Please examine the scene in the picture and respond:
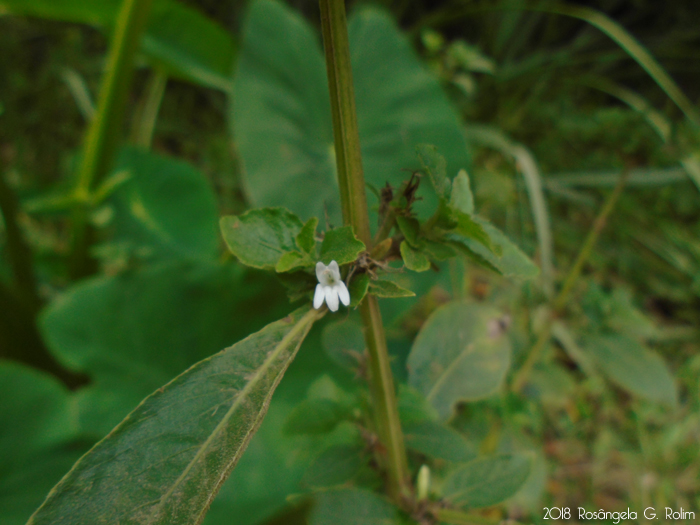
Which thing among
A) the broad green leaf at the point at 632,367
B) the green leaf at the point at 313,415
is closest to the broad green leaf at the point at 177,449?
the green leaf at the point at 313,415

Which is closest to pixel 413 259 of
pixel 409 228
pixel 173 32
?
pixel 409 228

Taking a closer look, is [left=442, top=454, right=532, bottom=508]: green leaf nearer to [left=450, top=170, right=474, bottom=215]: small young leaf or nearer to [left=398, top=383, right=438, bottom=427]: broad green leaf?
[left=398, top=383, right=438, bottom=427]: broad green leaf

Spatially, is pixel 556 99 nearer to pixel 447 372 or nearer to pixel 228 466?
pixel 447 372

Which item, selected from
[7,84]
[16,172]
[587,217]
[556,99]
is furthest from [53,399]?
[556,99]

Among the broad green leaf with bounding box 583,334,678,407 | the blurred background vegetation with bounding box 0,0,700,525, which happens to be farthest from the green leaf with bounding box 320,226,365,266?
the broad green leaf with bounding box 583,334,678,407

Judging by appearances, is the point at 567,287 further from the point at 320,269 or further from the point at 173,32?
the point at 173,32

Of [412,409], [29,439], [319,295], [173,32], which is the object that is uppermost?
[173,32]
